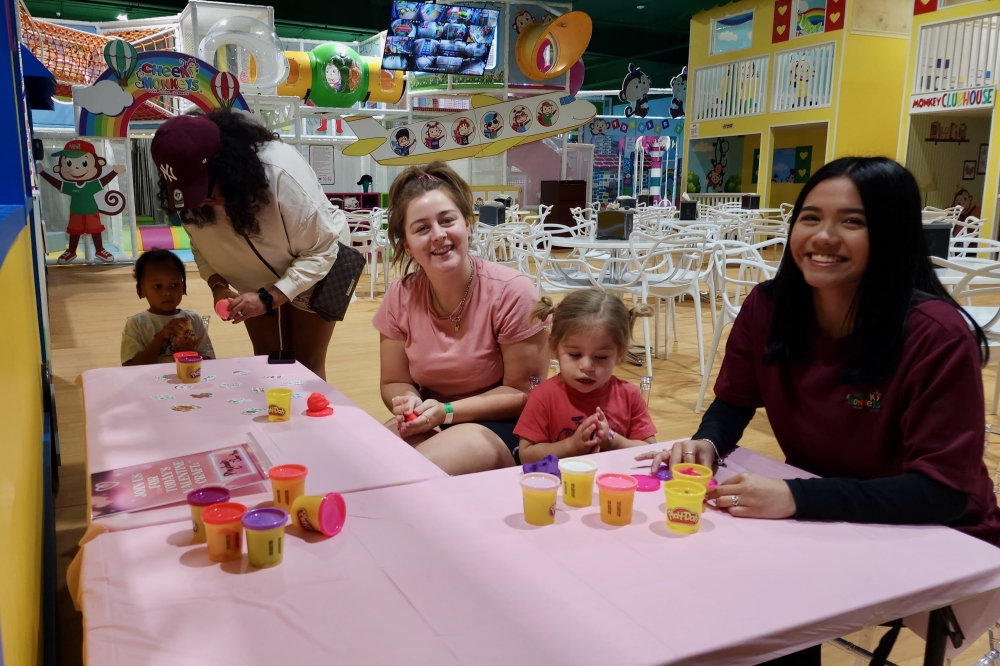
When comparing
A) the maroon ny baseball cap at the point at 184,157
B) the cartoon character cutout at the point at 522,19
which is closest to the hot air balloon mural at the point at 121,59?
the cartoon character cutout at the point at 522,19

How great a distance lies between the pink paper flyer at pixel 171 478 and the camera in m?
1.36

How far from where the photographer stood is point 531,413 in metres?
1.97

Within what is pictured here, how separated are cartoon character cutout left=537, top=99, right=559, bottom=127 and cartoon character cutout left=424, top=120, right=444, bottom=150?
107 centimetres

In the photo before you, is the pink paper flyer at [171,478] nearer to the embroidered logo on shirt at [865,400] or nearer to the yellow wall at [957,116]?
the embroidered logo on shirt at [865,400]

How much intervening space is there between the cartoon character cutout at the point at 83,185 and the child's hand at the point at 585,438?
9261 mm

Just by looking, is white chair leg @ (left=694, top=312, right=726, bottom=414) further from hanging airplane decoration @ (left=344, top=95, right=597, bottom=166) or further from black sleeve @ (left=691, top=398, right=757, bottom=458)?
hanging airplane decoration @ (left=344, top=95, right=597, bottom=166)

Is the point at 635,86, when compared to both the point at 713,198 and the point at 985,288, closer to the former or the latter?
the point at 713,198

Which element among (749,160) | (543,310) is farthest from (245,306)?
(749,160)

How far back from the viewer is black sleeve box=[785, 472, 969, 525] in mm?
1236

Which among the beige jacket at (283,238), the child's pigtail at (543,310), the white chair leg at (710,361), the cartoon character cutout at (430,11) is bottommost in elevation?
the white chair leg at (710,361)

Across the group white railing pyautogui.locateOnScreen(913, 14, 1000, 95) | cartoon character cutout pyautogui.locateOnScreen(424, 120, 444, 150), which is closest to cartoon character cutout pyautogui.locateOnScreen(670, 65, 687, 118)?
white railing pyautogui.locateOnScreen(913, 14, 1000, 95)

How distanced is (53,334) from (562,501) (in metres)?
5.76

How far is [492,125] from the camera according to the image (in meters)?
6.82

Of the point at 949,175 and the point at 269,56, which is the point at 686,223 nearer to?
the point at 269,56
